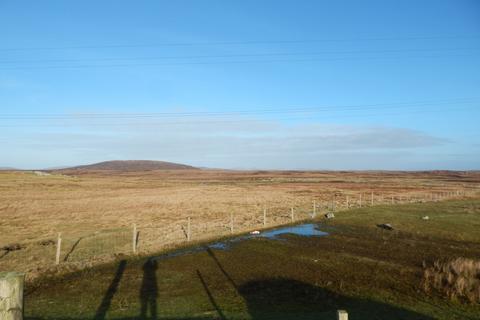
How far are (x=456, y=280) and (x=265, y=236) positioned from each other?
539 inches

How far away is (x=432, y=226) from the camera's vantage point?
29000mm

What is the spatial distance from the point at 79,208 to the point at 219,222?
59.4 ft

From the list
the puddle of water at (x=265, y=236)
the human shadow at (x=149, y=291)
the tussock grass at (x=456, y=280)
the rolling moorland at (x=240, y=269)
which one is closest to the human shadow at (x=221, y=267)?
the rolling moorland at (x=240, y=269)

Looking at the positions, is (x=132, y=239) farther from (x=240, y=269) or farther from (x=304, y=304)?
(x=304, y=304)

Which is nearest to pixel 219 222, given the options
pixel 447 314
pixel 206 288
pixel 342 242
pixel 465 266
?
pixel 342 242

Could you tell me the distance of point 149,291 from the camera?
13.9 meters

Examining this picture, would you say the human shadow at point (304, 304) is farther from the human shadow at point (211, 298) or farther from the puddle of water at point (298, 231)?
the puddle of water at point (298, 231)

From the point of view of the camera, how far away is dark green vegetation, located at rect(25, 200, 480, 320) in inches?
454

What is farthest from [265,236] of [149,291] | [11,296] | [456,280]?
[11,296]

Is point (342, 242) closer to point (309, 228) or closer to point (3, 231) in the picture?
point (309, 228)

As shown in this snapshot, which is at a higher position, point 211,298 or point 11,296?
point 11,296

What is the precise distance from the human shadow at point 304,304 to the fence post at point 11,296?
820 cm

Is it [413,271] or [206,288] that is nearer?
[206,288]

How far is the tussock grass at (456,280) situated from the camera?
12.8m
